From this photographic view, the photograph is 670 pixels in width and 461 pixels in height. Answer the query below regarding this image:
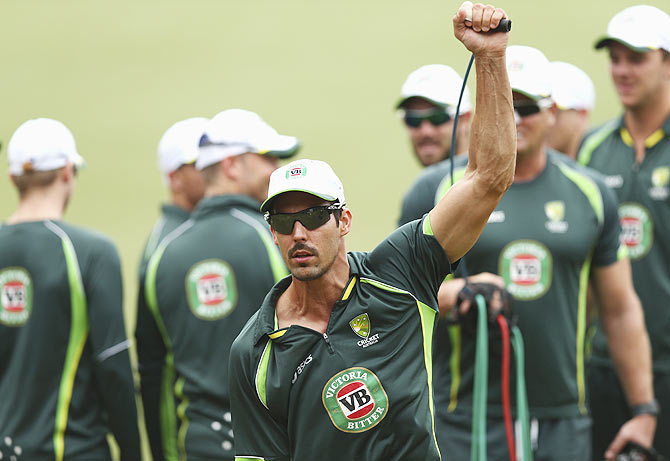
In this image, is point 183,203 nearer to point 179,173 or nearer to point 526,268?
point 179,173

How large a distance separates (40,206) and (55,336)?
58 cm

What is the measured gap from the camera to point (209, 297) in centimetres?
439

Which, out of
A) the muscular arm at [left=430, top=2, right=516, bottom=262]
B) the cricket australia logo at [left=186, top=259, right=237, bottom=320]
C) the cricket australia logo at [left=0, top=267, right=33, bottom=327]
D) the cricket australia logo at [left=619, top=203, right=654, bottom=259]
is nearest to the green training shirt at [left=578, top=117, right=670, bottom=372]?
the cricket australia logo at [left=619, top=203, right=654, bottom=259]

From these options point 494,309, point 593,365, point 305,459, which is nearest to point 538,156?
point 494,309

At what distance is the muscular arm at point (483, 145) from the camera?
2973 millimetres

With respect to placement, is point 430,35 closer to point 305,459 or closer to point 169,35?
point 169,35

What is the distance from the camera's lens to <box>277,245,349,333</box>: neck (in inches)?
126

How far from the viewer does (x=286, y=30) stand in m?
11.0

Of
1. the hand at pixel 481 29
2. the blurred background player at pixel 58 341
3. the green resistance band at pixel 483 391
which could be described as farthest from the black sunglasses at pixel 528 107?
the blurred background player at pixel 58 341

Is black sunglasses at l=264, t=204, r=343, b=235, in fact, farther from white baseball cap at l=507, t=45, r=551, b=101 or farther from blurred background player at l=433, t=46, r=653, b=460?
white baseball cap at l=507, t=45, r=551, b=101

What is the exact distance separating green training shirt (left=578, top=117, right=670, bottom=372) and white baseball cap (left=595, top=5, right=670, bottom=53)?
0.43m

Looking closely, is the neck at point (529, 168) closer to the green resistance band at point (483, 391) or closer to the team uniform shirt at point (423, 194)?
the team uniform shirt at point (423, 194)

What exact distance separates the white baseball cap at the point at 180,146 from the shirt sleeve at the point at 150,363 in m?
0.88

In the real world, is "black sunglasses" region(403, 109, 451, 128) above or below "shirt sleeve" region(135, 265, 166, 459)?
above
